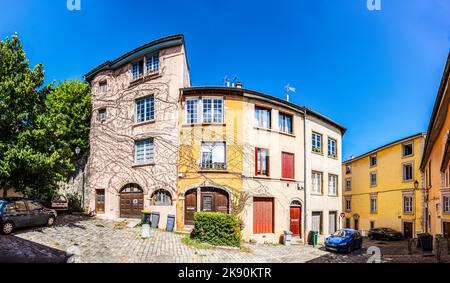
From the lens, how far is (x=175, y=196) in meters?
12.5

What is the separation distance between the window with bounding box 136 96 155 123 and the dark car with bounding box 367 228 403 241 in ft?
73.0

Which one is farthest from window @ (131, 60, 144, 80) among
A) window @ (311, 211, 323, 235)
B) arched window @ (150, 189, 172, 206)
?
window @ (311, 211, 323, 235)

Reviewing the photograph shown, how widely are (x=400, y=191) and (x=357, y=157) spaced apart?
5.42m

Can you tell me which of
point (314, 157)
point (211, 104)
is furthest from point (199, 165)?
point (314, 157)

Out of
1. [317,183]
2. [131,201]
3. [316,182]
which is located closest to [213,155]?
[131,201]

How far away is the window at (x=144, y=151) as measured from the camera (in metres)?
13.1

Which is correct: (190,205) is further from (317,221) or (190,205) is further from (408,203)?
(408,203)

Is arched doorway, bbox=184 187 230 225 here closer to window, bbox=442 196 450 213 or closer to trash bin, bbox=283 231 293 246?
trash bin, bbox=283 231 293 246

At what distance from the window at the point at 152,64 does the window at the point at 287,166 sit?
26.5 ft

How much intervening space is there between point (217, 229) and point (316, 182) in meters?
8.31

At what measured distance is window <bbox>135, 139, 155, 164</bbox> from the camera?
13133 millimetres

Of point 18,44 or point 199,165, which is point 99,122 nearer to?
point 18,44

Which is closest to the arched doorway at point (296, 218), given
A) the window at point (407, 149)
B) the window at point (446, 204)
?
the window at point (446, 204)

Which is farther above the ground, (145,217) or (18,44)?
(18,44)
